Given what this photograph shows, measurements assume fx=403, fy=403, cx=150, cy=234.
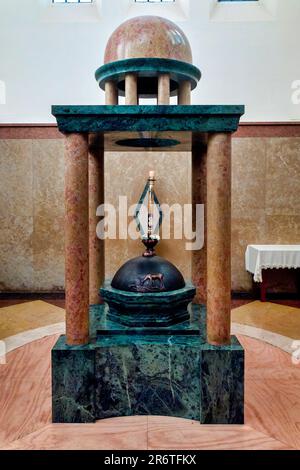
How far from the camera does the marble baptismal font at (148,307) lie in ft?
8.74

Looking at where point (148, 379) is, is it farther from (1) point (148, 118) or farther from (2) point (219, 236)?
(1) point (148, 118)

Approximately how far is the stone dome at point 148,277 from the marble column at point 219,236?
496mm

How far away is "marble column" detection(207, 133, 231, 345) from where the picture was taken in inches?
105

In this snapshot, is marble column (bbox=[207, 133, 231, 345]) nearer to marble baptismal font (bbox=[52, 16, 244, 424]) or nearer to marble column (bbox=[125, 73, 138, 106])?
marble baptismal font (bbox=[52, 16, 244, 424])

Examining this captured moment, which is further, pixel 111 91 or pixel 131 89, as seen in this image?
pixel 111 91

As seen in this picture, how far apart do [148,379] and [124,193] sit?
4299 mm

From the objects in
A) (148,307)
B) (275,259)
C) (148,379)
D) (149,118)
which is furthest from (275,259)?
(149,118)

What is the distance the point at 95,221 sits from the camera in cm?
371

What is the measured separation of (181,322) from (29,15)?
5822 millimetres

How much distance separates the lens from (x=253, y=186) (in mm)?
6680

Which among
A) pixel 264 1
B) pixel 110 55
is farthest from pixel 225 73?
pixel 110 55

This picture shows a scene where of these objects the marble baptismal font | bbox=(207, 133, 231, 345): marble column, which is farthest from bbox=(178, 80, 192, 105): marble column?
bbox=(207, 133, 231, 345): marble column

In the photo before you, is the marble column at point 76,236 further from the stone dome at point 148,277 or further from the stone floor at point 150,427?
the stone floor at point 150,427
